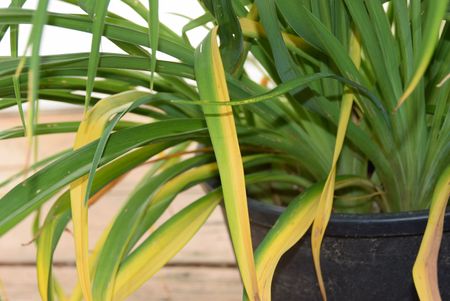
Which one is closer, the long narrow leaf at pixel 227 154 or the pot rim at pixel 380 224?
the long narrow leaf at pixel 227 154

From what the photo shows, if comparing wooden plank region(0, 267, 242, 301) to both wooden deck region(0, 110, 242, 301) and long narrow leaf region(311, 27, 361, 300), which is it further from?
long narrow leaf region(311, 27, 361, 300)

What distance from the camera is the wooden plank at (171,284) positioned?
0.80m

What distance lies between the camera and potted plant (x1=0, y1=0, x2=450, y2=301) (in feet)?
1.52

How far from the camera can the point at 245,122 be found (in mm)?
676

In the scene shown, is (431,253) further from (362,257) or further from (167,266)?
(167,266)

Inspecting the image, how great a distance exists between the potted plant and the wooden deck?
18 cm

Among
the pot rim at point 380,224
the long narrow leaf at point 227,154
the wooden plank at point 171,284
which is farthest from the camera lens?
the wooden plank at point 171,284

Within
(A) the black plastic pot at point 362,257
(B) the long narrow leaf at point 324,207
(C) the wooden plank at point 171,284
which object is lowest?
(C) the wooden plank at point 171,284

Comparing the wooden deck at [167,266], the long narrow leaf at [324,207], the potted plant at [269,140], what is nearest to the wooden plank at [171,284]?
the wooden deck at [167,266]

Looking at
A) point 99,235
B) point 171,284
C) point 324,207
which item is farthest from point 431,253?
point 99,235

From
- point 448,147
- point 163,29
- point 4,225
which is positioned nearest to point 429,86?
point 448,147

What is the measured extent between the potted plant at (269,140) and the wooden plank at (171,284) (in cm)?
17

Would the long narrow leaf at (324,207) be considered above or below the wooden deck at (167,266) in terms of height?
above

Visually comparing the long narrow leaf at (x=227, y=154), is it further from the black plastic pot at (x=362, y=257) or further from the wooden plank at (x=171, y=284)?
the wooden plank at (x=171, y=284)
